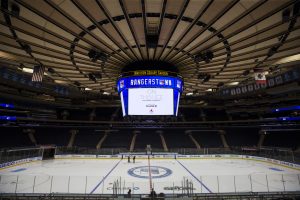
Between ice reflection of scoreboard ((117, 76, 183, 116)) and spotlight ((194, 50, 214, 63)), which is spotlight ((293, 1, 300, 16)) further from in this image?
ice reflection of scoreboard ((117, 76, 183, 116))

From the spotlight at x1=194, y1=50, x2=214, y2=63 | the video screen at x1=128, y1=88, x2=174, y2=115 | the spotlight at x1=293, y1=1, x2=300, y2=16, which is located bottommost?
the video screen at x1=128, y1=88, x2=174, y2=115

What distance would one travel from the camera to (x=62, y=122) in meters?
41.8

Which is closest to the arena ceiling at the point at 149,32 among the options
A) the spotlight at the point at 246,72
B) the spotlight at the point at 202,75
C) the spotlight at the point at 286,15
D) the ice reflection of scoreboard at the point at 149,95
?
the spotlight at the point at 286,15

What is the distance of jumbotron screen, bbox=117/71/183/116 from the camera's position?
45.0 feet

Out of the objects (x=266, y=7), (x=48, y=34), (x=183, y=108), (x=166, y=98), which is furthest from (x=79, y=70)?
(x=183, y=108)

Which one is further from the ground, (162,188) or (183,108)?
(183,108)

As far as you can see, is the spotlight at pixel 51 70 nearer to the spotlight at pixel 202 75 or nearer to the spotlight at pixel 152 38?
the spotlight at pixel 152 38

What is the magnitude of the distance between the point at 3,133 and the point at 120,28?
3555 centimetres

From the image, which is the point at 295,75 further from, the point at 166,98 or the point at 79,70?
the point at 79,70

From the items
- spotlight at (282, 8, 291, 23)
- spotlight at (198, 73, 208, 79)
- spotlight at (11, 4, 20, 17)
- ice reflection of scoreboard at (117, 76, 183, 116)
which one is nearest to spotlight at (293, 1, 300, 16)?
spotlight at (282, 8, 291, 23)

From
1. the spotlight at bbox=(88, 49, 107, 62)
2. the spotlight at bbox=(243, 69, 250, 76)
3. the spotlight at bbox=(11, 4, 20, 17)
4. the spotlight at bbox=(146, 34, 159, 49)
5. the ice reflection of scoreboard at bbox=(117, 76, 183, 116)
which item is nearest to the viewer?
the spotlight at bbox=(11, 4, 20, 17)

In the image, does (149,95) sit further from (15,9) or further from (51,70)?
(15,9)

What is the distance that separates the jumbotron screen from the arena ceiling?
1.56 metres

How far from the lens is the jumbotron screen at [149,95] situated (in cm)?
1373
